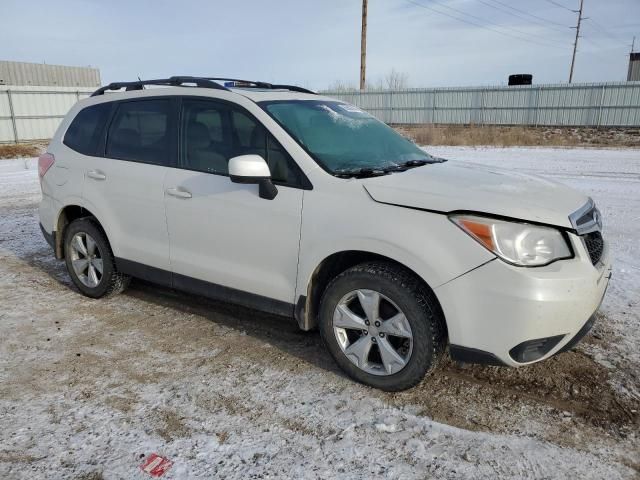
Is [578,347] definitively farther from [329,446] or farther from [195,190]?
[195,190]

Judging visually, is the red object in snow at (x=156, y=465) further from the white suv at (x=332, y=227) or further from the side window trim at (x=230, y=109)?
the side window trim at (x=230, y=109)

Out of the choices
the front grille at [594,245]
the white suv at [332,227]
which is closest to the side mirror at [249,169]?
the white suv at [332,227]

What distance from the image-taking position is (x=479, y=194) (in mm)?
2926

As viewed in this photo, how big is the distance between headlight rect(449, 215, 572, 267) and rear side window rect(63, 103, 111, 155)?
11.2 feet

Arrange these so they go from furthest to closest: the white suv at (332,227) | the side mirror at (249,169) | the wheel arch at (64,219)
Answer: the wheel arch at (64,219) → the side mirror at (249,169) → the white suv at (332,227)

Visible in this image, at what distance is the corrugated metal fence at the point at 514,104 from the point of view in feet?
86.0

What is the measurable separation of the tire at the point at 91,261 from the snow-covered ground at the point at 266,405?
0.22 m

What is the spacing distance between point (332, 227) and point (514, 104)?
28567 mm

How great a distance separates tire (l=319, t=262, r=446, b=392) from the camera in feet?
9.61

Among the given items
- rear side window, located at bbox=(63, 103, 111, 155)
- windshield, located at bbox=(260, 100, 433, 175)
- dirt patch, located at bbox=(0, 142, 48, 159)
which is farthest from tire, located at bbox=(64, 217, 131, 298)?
dirt patch, located at bbox=(0, 142, 48, 159)

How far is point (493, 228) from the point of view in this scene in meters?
2.72

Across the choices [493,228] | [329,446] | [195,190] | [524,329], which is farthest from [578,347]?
[195,190]

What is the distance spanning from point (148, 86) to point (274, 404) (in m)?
3.01

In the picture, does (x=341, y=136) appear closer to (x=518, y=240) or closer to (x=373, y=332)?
(x=373, y=332)
